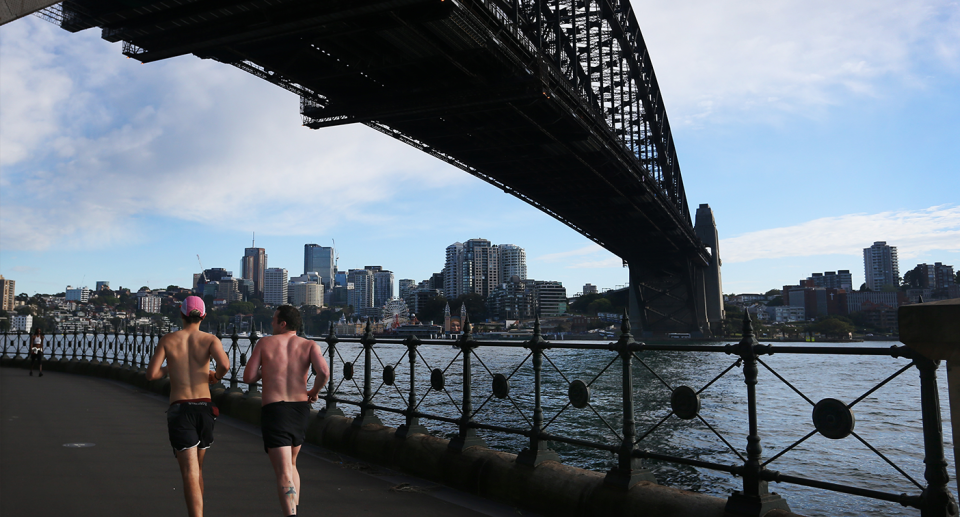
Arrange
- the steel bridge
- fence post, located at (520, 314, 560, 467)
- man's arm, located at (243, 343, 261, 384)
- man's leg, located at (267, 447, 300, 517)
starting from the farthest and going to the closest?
the steel bridge, fence post, located at (520, 314, 560, 467), man's arm, located at (243, 343, 261, 384), man's leg, located at (267, 447, 300, 517)

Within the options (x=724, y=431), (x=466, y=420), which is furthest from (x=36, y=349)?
(x=724, y=431)

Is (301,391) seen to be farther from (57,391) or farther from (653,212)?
(653,212)

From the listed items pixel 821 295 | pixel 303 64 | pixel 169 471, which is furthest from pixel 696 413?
pixel 821 295

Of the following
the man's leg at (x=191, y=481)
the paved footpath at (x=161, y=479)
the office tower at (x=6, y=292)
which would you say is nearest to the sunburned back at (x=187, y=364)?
the man's leg at (x=191, y=481)

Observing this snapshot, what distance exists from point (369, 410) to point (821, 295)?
6321 inches

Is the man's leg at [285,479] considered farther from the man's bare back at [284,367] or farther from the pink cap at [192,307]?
the pink cap at [192,307]

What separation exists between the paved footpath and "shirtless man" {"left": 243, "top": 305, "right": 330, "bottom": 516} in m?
0.97

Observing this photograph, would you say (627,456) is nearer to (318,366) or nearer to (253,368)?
(318,366)

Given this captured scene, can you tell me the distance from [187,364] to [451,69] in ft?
73.8

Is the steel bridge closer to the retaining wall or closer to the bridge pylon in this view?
the retaining wall

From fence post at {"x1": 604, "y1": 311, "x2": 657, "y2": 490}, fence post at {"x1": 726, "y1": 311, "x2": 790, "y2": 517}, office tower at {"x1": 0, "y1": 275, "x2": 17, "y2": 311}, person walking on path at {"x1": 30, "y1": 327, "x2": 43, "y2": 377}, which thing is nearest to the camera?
fence post at {"x1": 726, "y1": 311, "x2": 790, "y2": 517}

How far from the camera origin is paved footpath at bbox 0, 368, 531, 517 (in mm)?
5473

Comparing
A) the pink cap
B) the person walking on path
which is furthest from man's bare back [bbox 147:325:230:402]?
the person walking on path

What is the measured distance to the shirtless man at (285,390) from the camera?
4531mm
